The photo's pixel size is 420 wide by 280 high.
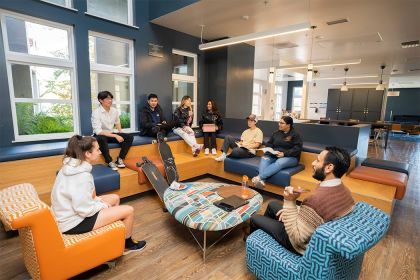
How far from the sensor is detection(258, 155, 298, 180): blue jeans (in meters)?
3.23

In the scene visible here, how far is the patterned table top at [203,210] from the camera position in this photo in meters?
1.93

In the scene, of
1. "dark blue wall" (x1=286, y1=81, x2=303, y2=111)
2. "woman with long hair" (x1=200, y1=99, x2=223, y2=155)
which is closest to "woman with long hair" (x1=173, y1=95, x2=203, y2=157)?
"woman with long hair" (x1=200, y1=99, x2=223, y2=155)

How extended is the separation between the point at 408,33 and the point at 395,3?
192 cm

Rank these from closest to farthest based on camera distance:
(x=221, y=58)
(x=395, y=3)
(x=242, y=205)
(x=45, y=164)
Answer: (x=242, y=205), (x=45, y=164), (x=395, y=3), (x=221, y=58)

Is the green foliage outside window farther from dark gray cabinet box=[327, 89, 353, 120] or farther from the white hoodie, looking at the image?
dark gray cabinet box=[327, 89, 353, 120]

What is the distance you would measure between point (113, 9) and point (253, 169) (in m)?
3.83

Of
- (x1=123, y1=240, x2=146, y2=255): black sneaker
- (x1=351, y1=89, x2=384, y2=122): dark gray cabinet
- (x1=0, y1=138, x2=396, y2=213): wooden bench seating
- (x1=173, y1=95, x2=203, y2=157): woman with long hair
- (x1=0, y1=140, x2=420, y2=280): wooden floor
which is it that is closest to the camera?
(x1=0, y1=140, x2=420, y2=280): wooden floor

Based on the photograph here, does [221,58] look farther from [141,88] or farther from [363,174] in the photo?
[363,174]

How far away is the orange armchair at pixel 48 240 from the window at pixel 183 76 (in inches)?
153

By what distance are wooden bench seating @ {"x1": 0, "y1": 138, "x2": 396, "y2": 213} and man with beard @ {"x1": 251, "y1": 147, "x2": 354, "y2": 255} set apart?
61.3 inches

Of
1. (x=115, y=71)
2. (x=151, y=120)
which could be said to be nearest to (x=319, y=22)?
(x=151, y=120)

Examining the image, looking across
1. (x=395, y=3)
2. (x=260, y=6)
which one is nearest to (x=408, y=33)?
(x=395, y=3)

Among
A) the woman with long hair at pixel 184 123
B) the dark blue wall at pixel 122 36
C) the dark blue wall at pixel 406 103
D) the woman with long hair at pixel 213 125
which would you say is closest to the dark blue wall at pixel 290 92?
the dark blue wall at pixel 406 103

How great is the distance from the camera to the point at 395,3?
3.51 m
